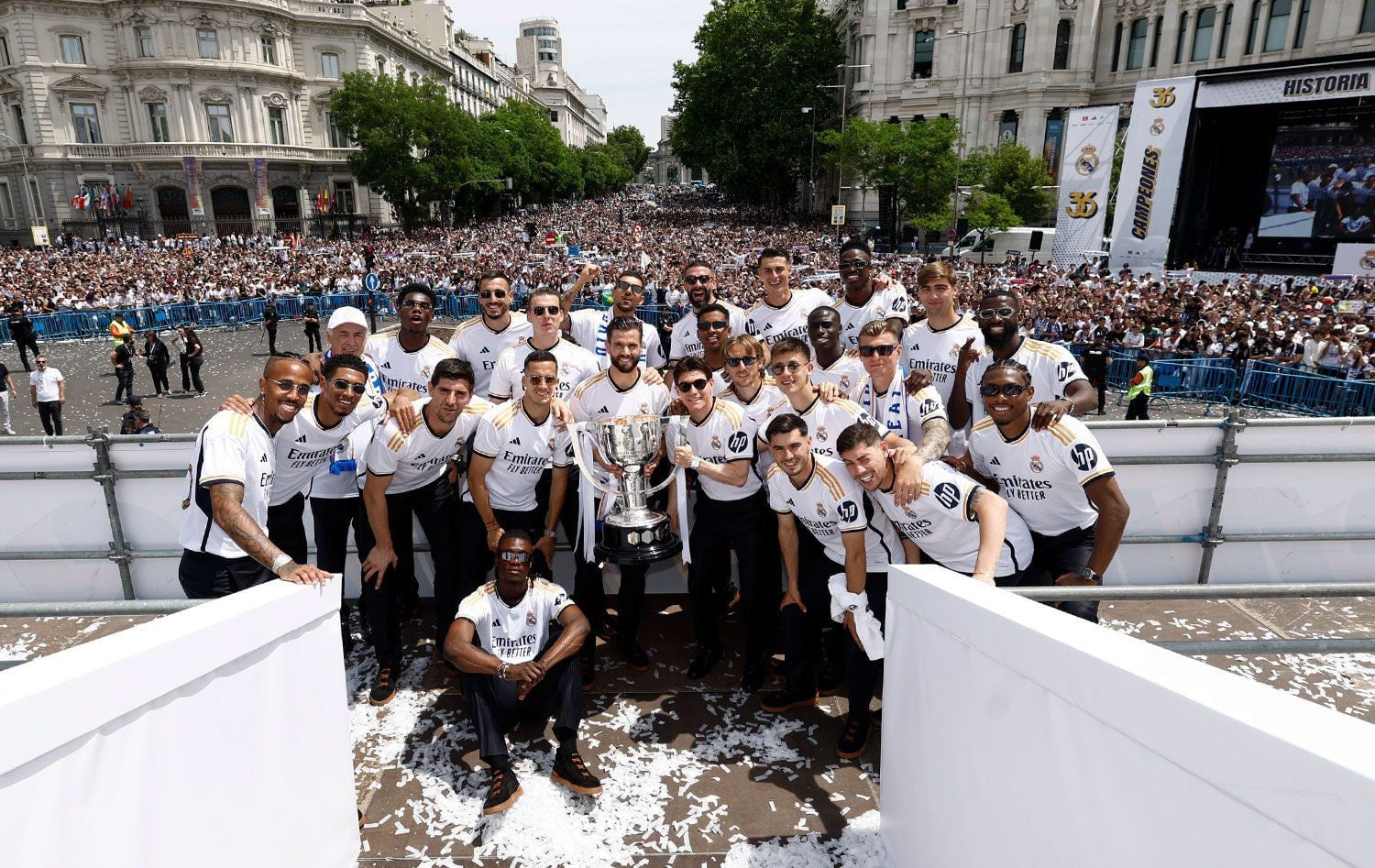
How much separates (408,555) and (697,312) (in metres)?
2.83

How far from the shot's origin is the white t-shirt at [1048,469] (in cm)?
437

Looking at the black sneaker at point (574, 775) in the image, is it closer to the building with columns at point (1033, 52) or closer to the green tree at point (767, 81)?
the building with columns at point (1033, 52)

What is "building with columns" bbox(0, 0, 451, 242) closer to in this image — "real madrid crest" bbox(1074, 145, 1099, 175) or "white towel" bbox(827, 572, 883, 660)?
"real madrid crest" bbox(1074, 145, 1099, 175)

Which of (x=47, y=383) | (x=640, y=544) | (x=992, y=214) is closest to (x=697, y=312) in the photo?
(x=640, y=544)

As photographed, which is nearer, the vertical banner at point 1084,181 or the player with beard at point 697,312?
the player with beard at point 697,312

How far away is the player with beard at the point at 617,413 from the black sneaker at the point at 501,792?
45.3 inches

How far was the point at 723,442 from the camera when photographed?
5027 mm

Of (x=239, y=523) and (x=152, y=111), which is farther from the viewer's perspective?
(x=152, y=111)

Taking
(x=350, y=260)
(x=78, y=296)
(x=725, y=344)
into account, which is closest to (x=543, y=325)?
(x=725, y=344)

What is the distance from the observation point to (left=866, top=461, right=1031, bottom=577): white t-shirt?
4.11 m

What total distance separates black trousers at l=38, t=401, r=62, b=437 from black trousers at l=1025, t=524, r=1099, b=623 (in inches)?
612

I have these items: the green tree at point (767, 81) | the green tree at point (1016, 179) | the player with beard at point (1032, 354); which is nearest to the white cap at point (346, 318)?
the player with beard at point (1032, 354)

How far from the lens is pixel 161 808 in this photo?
2.48 m

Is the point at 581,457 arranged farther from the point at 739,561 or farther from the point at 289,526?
the point at 289,526
